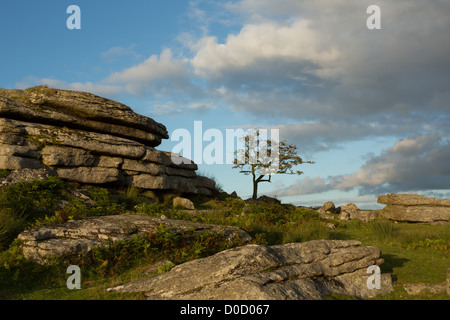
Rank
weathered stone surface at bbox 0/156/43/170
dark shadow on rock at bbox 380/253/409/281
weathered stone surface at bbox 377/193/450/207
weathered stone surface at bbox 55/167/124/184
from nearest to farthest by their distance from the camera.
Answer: dark shadow on rock at bbox 380/253/409/281
weathered stone surface at bbox 0/156/43/170
weathered stone surface at bbox 55/167/124/184
weathered stone surface at bbox 377/193/450/207

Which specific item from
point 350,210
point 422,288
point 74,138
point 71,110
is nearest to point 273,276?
point 422,288

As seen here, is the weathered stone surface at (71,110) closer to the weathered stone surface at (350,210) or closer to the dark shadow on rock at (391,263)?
the weathered stone surface at (350,210)

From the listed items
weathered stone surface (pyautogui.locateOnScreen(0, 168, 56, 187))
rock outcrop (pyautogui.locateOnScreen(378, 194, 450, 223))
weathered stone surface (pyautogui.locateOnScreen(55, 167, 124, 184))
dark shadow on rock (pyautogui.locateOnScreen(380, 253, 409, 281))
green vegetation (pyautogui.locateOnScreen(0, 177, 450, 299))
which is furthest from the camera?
rock outcrop (pyautogui.locateOnScreen(378, 194, 450, 223))

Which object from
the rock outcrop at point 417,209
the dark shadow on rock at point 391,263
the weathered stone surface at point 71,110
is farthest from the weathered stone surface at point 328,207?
the dark shadow on rock at point 391,263

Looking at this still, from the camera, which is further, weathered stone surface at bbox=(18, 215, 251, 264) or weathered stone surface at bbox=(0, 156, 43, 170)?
weathered stone surface at bbox=(0, 156, 43, 170)

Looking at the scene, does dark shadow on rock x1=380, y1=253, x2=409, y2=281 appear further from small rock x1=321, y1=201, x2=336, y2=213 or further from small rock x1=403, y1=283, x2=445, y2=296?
small rock x1=321, y1=201, x2=336, y2=213

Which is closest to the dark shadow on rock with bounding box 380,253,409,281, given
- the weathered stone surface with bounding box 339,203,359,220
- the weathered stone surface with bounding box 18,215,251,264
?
the weathered stone surface with bounding box 18,215,251,264

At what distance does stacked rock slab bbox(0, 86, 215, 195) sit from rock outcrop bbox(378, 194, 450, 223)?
14.6 metres

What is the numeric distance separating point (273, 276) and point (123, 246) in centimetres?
541

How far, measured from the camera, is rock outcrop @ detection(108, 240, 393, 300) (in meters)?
7.51

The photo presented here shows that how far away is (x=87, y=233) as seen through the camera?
11.8 metres

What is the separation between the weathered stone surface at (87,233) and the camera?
10898 millimetres
